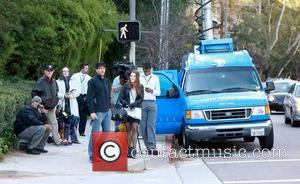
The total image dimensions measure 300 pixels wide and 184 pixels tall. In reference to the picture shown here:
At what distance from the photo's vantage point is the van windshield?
53.6ft

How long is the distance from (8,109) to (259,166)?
5.20 metres

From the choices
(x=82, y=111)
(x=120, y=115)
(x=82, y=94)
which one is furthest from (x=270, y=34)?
(x=120, y=115)

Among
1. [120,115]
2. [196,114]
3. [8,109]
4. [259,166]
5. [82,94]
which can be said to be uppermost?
[82,94]

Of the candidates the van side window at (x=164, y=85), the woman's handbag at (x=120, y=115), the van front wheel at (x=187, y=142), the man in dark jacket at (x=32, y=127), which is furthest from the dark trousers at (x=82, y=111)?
the woman's handbag at (x=120, y=115)

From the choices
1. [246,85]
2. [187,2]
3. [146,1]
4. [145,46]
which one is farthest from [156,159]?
[187,2]

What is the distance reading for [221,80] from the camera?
1653cm

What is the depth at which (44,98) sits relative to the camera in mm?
14641

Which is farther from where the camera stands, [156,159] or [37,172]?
Result: [156,159]

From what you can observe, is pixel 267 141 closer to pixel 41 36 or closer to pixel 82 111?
pixel 82 111

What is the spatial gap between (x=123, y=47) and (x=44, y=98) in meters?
18.9

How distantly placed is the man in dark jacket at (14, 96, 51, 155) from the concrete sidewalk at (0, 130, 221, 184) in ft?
0.88

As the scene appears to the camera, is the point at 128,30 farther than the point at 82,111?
No

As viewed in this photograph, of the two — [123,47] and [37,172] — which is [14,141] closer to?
[37,172]

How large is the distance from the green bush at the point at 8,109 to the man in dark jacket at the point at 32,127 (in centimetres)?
20
